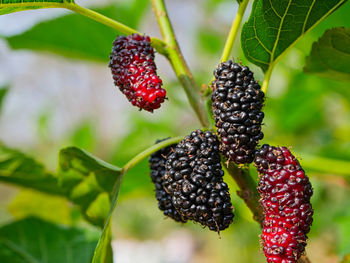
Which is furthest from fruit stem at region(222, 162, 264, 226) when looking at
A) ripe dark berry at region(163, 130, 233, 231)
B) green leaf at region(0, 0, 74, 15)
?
green leaf at region(0, 0, 74, 15)

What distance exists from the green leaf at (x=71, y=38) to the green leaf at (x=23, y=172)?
50 cm

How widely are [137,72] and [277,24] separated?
332mm

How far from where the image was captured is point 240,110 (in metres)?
0.79

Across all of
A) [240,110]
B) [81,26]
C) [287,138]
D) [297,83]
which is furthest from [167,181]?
[287,138]

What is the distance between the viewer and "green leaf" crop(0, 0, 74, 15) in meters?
0.94

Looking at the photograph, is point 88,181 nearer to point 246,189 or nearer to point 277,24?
point 246,189

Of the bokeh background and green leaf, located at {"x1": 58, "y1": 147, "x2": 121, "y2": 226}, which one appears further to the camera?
the bokeh background

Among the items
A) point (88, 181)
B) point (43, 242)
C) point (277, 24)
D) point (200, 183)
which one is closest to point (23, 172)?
point (43, 242)

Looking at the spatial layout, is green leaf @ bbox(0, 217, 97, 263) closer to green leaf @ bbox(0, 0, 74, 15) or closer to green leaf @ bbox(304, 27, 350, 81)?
green leaf @ bbox(0, 0, 74, 15)

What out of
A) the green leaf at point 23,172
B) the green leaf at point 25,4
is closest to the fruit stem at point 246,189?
the green leaf at point 25,4

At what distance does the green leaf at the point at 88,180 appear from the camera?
1.03 metres

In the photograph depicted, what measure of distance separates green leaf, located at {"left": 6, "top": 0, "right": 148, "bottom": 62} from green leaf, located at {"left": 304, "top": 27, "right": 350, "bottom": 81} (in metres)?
0.84

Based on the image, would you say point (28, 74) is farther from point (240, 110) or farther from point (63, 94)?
point (240, 110)

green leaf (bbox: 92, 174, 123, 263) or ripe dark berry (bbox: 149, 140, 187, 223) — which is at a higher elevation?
ripe dark berry (bbox: 149, 140, 187, 223)
